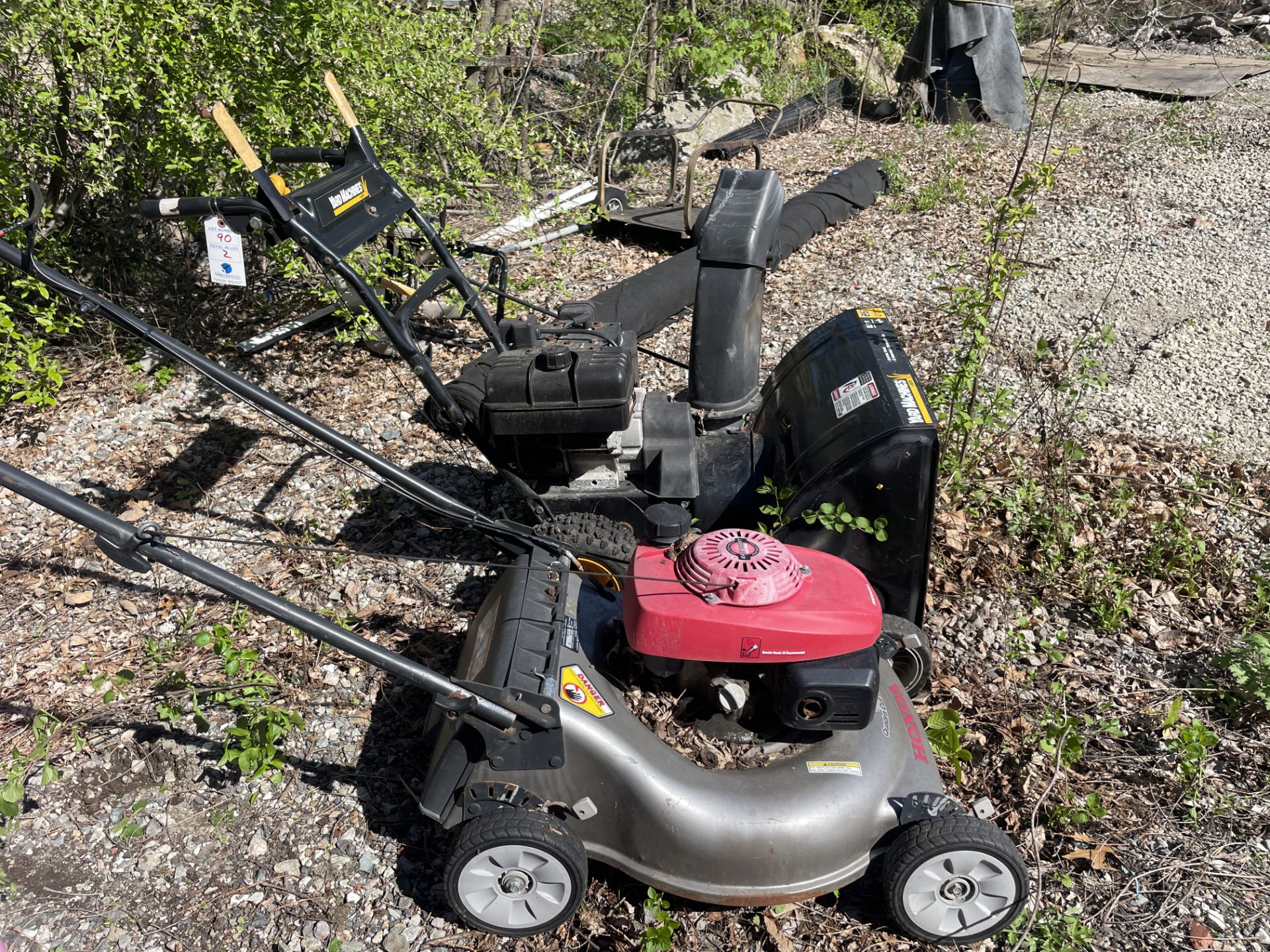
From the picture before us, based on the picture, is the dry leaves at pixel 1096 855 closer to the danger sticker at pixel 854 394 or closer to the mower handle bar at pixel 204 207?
the danger sticker at pixel 854 394

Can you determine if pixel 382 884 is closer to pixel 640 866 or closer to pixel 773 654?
pixel 640 866

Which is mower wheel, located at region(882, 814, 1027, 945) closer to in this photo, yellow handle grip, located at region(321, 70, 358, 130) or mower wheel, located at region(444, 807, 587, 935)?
mower wheel, located at region(444, 807, 587, 935)

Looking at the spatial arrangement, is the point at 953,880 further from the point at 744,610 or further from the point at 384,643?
the point at 384,643

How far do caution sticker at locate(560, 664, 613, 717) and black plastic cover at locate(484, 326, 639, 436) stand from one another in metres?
0.89

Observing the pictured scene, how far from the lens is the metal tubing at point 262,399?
278 centimetres

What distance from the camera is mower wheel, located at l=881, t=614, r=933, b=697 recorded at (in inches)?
111

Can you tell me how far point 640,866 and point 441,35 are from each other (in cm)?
455

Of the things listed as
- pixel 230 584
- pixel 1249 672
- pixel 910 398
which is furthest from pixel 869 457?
pixel 230 584

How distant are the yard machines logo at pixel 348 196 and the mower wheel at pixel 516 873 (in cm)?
213

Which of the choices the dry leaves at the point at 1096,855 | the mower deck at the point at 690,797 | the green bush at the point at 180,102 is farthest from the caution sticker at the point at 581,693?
the green bush at the point at 180,102

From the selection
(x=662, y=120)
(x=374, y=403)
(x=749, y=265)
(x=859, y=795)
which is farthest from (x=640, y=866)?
(x=662, y=120)

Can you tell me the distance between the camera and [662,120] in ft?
28.7

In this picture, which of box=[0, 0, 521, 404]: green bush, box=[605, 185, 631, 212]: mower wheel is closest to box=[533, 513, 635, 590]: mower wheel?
box=[0, 0, 521, 404]: green bush

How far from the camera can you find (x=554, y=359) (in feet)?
9.72
